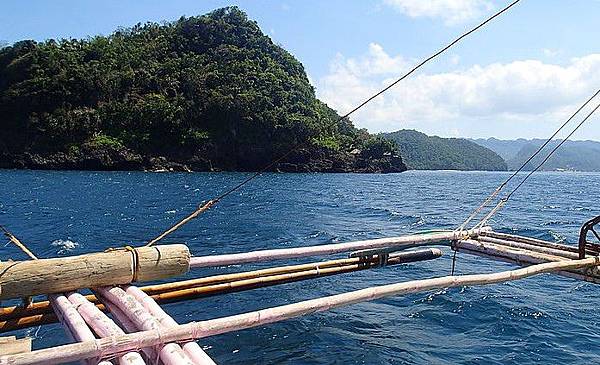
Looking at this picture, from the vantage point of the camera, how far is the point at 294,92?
134m

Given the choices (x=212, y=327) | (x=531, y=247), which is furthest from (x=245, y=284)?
(x=531, y=247)

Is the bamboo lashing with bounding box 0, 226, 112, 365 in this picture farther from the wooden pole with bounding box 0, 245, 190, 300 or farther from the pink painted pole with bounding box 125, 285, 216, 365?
the pink painted pole with bounding box 125, 285, 216, 365

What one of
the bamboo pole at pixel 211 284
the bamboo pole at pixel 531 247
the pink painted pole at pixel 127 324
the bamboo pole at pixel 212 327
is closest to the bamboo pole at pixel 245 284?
the bamboo pole at pixel 211 284

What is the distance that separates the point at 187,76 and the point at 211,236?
10533 centimetres

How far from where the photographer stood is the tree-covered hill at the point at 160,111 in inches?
3996

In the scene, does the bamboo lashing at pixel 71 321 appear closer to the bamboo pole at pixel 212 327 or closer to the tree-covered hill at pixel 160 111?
the bamboo pole at pixel 212 327

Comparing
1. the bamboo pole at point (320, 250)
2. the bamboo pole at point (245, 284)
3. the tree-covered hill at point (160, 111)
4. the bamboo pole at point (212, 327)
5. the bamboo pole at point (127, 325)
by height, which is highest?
the tree-covered hill at point (160, 111)

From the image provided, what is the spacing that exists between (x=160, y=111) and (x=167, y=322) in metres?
112

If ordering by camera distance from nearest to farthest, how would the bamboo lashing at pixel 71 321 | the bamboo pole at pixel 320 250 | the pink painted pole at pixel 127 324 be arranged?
the pink painted pole at pixel 127 324 → the bamboo lashing at pixel 71 321 → the bamboo pole at pixel 320 250

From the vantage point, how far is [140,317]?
16.6 feet

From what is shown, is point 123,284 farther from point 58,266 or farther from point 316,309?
point 316,309

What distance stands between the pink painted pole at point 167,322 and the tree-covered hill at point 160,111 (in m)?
101

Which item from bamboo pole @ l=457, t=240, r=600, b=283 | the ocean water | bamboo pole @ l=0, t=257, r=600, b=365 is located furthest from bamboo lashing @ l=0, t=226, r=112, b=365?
bamboo pole @ l=457, t=240, r=600, b=283

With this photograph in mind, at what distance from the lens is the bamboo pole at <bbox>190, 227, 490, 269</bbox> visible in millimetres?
7525
